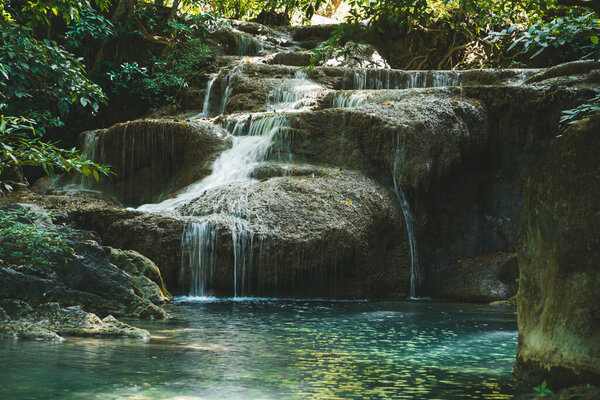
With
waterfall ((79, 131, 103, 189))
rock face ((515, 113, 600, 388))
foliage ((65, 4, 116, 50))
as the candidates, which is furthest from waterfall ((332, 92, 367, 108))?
A: rock face ((515, 113, 600, 388))

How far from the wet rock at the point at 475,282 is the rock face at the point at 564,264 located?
7295 millimetres

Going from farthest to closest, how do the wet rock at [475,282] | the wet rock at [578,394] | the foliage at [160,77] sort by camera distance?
the foliage at [160,77], the wet rock at [475,282], the wet rock at [578,394]

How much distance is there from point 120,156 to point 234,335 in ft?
29.9

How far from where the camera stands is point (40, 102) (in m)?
16.8

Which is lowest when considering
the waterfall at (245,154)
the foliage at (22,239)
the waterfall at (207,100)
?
the foliage at (22,239)

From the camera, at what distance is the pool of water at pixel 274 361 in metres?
4.08

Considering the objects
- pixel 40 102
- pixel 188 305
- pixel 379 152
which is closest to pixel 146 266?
pixel 188 305

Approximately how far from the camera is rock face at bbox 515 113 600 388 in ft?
12.3

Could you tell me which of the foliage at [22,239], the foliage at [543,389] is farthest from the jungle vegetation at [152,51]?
the foliage at [543,389]

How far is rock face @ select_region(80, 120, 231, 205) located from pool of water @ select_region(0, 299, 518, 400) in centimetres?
627

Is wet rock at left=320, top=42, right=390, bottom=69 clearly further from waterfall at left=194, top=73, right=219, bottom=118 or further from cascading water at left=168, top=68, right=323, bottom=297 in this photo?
waterfall at left=194, top=73, right=219, bottom=118

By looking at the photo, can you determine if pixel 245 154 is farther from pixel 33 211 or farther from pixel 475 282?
pixel 33 211

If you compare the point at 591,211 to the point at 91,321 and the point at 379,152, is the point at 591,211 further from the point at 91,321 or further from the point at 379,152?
the point at 379,152

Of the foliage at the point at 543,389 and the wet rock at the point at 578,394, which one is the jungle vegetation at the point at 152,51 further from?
the wet rock at the point at 578,394
